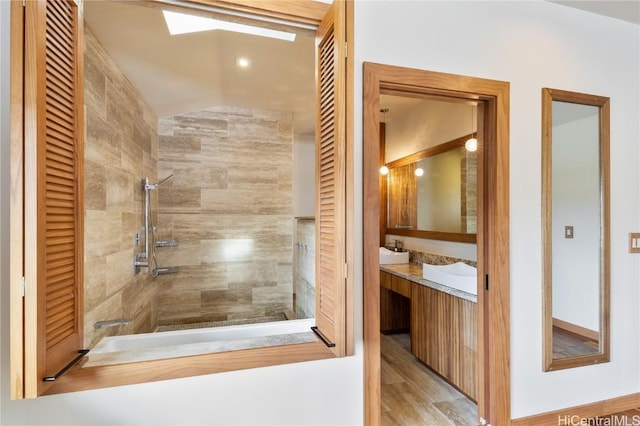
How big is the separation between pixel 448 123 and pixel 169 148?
297cm

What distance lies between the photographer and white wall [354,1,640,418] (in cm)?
160

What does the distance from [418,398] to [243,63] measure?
2.97m

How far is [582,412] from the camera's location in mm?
1868

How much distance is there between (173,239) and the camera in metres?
3.27

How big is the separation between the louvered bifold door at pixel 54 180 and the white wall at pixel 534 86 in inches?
47.8

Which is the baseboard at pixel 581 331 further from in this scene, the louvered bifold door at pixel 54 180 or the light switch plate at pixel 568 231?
the louvered bifold door at pixel 54 180

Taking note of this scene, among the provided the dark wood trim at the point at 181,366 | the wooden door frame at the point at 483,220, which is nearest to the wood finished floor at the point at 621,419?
the wooden door frame at the point at 483,220

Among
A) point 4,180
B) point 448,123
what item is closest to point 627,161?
point 448,123

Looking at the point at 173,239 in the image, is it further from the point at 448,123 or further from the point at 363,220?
the point at 448,123

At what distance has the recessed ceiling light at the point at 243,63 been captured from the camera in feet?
7.98

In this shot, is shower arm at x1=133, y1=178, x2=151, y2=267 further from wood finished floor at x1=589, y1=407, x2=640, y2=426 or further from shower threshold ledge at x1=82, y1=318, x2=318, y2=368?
wood finished floor at x1=589, y1=407, x2=640, y2=426

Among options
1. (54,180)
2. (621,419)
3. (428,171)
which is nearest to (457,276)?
(621,419)

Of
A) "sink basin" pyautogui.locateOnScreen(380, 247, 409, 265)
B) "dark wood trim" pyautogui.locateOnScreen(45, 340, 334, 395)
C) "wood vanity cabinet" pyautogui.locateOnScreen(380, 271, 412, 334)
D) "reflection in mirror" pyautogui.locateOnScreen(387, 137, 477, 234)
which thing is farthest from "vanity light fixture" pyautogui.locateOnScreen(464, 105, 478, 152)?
"dark wood trim" pyautogui.locateOnScreen(45, 340, 334, 395)

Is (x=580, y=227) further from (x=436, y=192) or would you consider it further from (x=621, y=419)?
(x=436, y=192)
